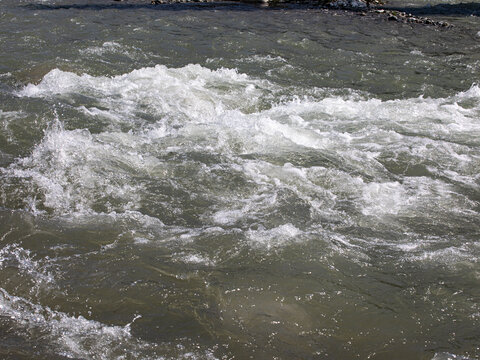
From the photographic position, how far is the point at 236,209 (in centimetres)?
441

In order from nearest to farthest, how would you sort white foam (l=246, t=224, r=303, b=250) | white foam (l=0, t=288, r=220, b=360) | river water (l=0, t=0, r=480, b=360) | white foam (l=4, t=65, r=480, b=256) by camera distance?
white foam (l=0, t=288, r=220, b=360)
river water (l=0, t=0, r=480, b=360)
white foam (l=246, t=224, r=303, b=250)
white foam (l=4, t=65, r=480, b=256)

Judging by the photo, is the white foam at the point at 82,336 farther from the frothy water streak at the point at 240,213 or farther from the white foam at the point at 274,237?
the white foam at the point at 274,237

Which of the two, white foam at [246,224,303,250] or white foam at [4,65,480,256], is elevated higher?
white foam at [4,65,480,256]

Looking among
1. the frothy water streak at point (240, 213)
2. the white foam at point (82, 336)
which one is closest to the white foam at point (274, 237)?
the frothy water streak at point (240, 213)

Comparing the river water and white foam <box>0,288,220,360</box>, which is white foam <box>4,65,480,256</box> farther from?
white foam <box>0,288,220,360</box>

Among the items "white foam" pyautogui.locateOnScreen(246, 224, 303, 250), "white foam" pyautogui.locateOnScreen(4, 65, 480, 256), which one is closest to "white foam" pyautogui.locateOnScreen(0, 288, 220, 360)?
"white foam" pyautogui.locateOnScreen(246, 224, 303, 250)

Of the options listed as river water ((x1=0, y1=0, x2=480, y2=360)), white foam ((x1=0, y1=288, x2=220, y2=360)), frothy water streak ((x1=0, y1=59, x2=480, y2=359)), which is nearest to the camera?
white foam ((x1=0, y1=288, x2=220, y2=360))

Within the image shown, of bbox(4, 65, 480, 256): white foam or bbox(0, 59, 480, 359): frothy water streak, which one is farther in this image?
bbox(4, 65, 480, 256): white foam

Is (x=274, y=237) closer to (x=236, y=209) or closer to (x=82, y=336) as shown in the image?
(x=236, y=209)

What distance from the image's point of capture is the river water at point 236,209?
9.73 ft

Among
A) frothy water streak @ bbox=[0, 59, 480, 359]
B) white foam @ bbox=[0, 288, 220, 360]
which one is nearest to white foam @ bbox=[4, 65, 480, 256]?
frothy water streak @ bbox=[0, 59, 480, 359]

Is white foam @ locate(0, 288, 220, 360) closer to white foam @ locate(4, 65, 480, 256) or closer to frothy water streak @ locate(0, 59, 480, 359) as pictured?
frothy water streak @ locate(0, 59, 480, 359)

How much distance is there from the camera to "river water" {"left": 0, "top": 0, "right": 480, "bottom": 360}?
9.73 ft

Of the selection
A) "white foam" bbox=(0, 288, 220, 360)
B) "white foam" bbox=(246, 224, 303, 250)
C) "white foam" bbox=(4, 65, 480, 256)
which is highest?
"white foam" bbox=(4, 65, 480, 256)
